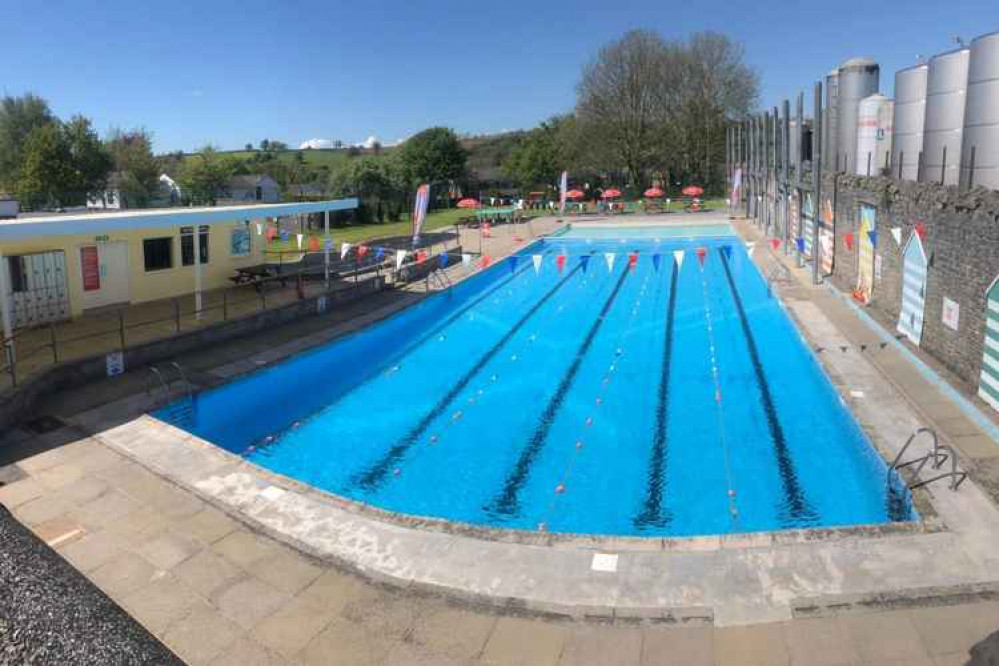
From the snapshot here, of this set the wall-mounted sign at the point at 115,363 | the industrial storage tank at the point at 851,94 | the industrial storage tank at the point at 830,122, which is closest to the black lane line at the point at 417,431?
the wall-mounted sign at the point at 115,363

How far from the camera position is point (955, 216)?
12000 millimetres

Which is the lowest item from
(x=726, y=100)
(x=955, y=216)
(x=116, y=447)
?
(x=116, y=447)

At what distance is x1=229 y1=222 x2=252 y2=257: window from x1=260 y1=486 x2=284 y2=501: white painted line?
44.5ft

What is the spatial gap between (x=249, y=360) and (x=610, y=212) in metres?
38.6

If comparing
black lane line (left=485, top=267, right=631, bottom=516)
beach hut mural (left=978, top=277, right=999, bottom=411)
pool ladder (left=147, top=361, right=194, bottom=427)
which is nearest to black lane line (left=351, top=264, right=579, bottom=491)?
black lane line (left=485, top=267, right=631, bottom=516)

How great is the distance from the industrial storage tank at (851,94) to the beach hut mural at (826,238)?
4.24ft

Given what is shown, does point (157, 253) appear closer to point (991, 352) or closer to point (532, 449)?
point (532, 449)

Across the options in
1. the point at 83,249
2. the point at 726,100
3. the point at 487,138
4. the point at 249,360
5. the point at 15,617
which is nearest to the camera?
the point at 15,617

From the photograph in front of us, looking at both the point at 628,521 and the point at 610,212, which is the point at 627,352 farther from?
the point at 610,212

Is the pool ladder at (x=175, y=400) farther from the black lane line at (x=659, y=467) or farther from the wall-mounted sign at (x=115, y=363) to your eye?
the black lane line at (x=659, y=467)

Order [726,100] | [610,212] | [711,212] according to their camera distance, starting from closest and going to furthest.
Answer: [711,212], [610,212], [726,100]

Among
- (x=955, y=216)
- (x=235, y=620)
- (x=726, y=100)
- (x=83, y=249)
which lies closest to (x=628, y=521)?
(x=235, y=620)

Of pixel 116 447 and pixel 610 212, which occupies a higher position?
pixel 610 212

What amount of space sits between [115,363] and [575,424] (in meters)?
8.42
